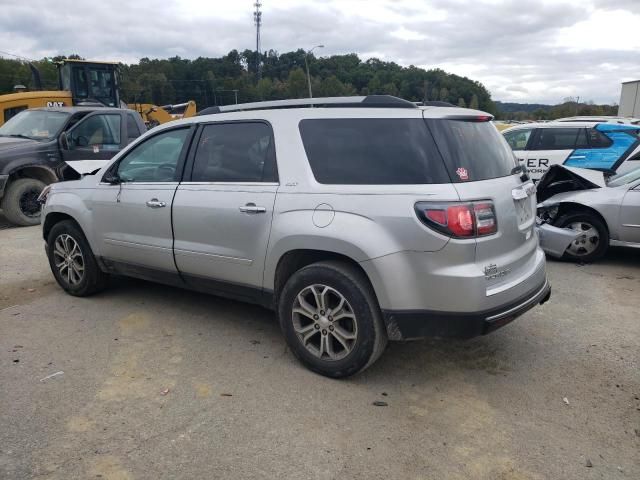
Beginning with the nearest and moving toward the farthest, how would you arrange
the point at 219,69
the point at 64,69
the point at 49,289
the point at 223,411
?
the point at 223,411 < the point at 49,289 < the point at 64,69 < the point at 219,69

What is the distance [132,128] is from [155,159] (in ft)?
19.8

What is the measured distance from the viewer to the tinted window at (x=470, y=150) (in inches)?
128

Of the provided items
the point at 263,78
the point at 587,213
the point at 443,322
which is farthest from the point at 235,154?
the point at 263,78

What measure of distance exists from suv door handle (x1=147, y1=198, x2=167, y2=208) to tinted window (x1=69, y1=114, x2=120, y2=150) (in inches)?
235

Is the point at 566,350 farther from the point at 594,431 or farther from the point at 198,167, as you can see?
the point at 198,167

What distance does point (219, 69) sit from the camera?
57344 mm

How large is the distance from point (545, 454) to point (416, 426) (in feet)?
2.28

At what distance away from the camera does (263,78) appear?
56.5m

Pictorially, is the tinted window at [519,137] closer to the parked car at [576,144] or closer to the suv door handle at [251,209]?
the parked car at [576,144]

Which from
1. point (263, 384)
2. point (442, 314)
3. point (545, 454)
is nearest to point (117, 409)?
point (263, 384)

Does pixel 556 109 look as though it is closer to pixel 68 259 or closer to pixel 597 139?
pixel 597 139

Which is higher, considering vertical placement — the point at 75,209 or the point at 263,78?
the point at 263,78

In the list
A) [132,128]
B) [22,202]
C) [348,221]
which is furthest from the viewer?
[132,128]

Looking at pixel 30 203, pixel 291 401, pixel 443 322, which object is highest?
Result: pixel 443 322
